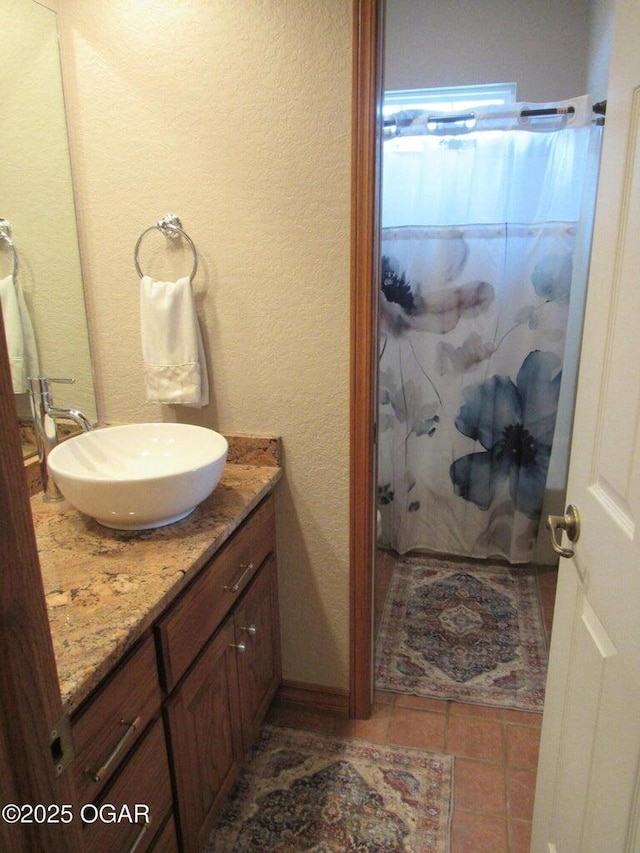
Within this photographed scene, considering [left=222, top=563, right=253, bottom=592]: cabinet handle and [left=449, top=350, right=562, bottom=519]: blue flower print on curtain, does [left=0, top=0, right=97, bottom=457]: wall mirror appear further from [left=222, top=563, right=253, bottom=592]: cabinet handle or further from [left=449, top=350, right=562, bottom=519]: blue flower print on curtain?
[left=449, top=350, right=562, bottom=519]: blue flower print on curtain

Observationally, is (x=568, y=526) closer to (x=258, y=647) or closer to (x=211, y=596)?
(x=211, y=596)

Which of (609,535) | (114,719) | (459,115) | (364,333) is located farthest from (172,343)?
(459,115)

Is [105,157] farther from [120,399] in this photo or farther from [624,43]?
[624,43]

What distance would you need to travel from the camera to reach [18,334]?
57.1 inches

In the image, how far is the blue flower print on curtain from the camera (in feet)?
8.02

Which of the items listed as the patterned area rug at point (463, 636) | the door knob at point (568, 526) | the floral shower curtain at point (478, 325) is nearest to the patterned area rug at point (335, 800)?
the patterned area rug at point (463, 636)

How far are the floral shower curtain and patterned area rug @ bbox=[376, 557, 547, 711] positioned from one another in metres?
0.19

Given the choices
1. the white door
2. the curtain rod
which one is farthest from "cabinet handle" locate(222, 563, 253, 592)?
the curtain rod

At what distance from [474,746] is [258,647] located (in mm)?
754

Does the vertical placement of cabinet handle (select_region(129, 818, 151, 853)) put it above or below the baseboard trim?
above

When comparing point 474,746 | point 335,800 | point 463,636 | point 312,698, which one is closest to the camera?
point 335,800

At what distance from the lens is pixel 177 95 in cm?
143

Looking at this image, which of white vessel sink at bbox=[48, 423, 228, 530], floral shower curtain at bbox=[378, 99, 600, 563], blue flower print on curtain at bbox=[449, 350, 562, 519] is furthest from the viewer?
blue flower print on curtain at bbox=[449, 350, 562, 519]

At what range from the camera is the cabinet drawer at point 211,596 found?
3.49ft
